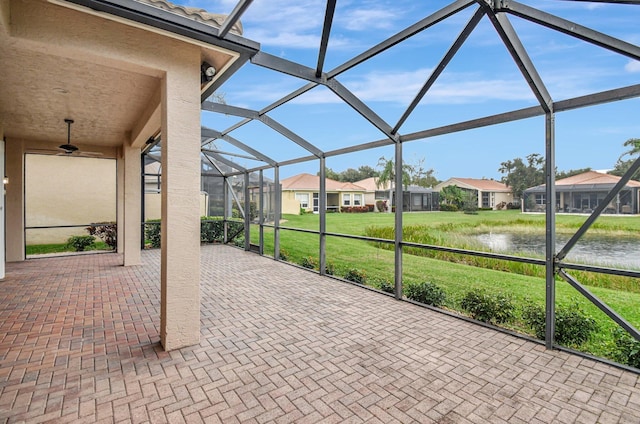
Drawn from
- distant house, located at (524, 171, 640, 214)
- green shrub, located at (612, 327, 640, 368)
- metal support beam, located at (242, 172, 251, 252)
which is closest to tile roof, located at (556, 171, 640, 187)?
distant house, located at (524, 171, 640, 214)

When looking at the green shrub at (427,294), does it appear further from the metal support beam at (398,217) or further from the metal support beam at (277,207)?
the metal support beam at (277,207)

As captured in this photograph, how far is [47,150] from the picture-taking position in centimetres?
792

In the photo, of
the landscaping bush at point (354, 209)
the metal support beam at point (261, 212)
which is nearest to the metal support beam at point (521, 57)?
the landscaping bush at point (354, 209)

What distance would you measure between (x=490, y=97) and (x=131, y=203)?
7.30 metres

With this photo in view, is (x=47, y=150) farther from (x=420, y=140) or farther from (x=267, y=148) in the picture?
(x=420, y=140)

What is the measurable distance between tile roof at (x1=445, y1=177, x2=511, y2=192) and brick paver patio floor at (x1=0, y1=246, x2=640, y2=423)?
2.00 metres

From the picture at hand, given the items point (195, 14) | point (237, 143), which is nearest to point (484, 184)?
point (195, 14)

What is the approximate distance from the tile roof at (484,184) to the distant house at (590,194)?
0.92 m

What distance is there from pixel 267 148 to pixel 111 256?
543 centimetres

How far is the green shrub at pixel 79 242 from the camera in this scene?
9492 mm

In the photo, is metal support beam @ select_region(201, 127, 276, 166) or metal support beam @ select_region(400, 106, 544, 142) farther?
metal support beam @ select_region(201, 127, 276, 166)

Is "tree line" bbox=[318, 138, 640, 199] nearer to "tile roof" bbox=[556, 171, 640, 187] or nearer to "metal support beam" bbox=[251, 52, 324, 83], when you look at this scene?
"tile roof" bbox=[556, 171, 640, 187]

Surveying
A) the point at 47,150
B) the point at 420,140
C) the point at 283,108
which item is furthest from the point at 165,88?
the point at 47,150

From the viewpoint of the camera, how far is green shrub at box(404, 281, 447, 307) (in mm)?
4785
